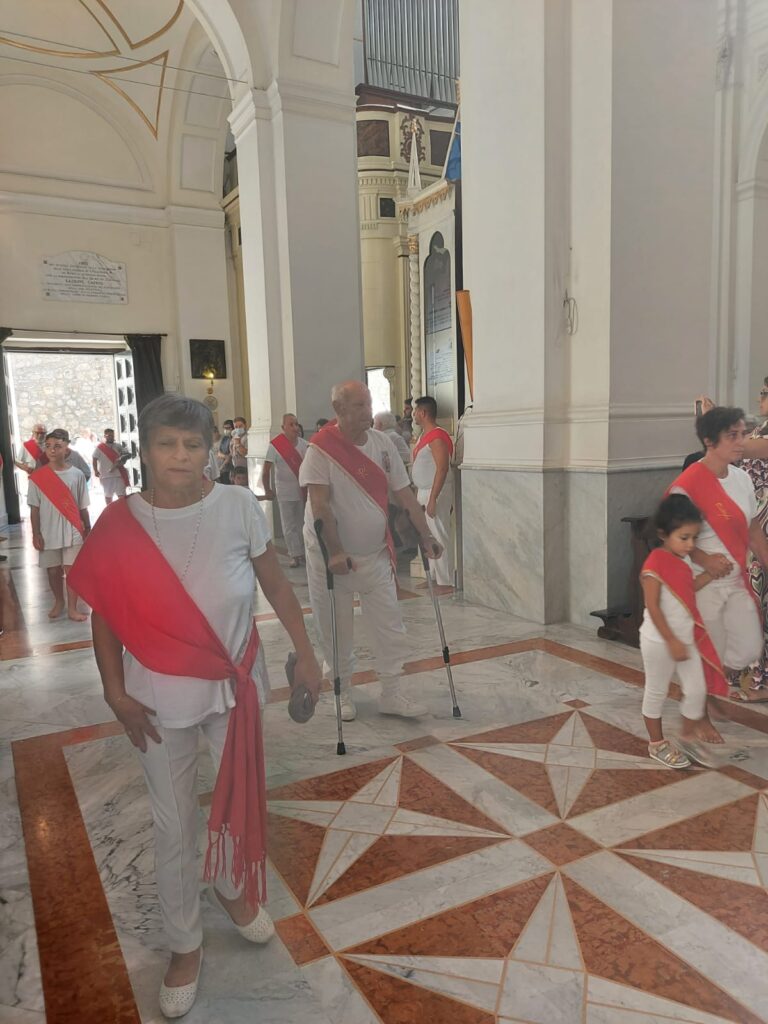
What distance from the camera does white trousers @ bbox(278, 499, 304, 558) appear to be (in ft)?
23.3

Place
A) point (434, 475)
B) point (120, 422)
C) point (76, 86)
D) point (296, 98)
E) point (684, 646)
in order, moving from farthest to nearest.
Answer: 1. point (120, 422)
2. point (76, 86)
3. point (296, 98)
4. point (434, 475)
5. point (684, 646)

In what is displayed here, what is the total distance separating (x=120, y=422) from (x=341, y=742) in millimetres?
13023

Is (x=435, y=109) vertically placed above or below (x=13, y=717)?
above

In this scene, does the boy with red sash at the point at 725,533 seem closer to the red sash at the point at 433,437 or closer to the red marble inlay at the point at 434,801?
the red marble inlay at the point at 434,801

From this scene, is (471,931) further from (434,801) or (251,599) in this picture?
(251,599)

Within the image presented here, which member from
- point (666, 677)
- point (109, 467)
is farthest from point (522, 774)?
point (109, 467)

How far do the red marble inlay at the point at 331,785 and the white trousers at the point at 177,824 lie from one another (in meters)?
0.94

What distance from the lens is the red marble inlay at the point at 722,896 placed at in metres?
1.96

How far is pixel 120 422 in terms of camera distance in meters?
14.8

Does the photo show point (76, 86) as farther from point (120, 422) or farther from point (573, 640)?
point (573, 640)

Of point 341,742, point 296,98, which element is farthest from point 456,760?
point 296,98

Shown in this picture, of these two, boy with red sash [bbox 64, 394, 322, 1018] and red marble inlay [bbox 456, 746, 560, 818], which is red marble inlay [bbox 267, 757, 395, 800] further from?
boy with red sash [bbox 64, 394, 322, 1018]

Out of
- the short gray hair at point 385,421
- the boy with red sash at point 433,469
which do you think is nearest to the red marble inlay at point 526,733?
the boy with red sash at point 433,469

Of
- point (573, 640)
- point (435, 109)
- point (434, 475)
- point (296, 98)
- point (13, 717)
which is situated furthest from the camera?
point (435, 109)
